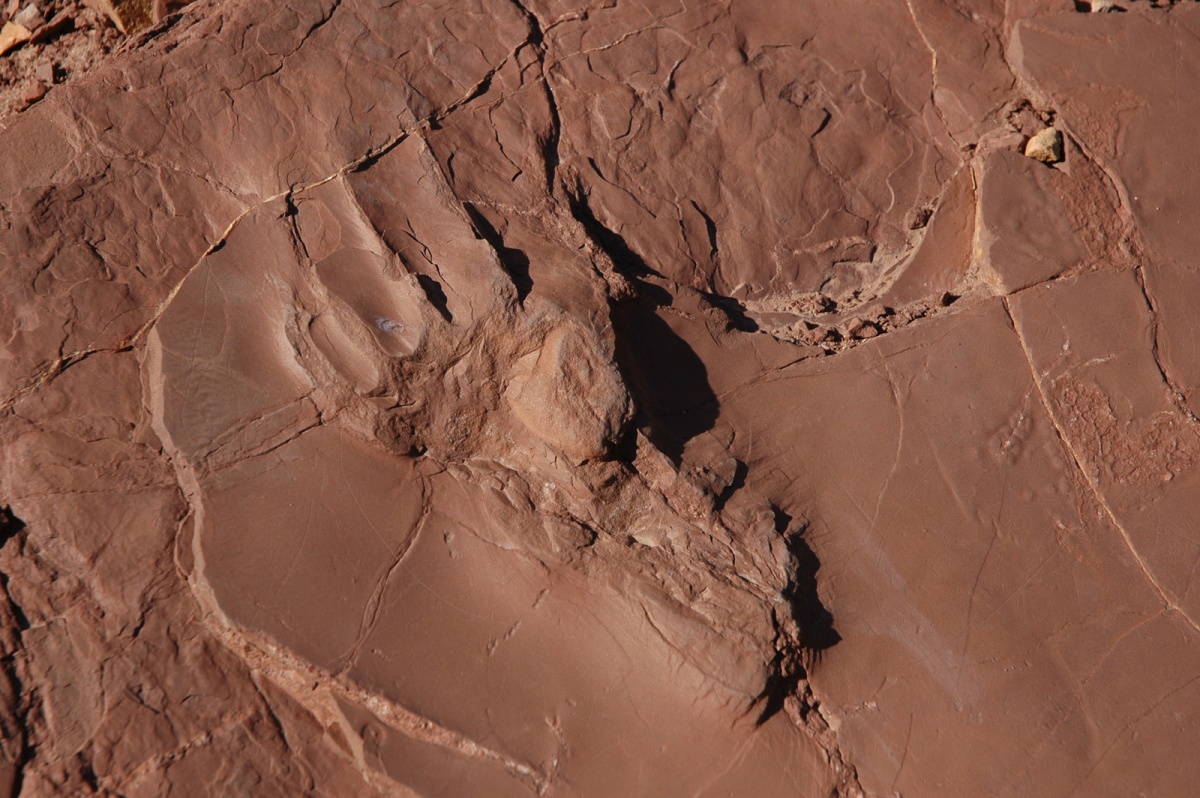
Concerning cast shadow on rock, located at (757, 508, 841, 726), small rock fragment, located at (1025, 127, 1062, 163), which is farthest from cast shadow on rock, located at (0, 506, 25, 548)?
small rock fragment, located at (1025, 127, 1062, 163)

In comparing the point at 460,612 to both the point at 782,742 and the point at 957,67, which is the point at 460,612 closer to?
the point at 782,742

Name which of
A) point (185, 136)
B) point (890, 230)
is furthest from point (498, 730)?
point (890, 230)

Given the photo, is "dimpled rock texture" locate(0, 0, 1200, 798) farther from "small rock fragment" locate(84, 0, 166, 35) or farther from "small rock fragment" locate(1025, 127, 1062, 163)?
"small rock fragment" locate(84, 0, 166, 35)

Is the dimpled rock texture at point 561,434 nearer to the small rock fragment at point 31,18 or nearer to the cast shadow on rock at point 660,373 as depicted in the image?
the cast shadow on rock at point 660,373

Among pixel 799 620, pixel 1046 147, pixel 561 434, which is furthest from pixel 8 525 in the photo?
pixel 1046 147

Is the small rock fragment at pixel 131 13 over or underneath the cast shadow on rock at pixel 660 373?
over

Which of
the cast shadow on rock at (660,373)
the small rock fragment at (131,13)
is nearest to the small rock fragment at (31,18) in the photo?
the small rock fragment at (131,13)
